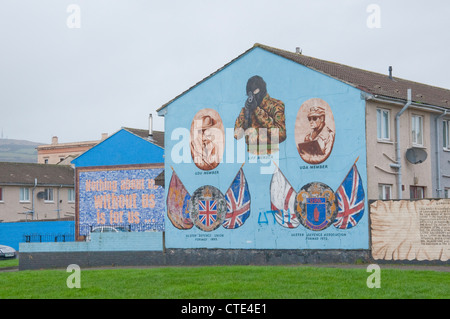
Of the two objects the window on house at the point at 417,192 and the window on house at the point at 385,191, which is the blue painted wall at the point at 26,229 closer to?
the window on house at the point at 417,192

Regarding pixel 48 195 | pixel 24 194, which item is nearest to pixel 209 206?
pixel 24 194

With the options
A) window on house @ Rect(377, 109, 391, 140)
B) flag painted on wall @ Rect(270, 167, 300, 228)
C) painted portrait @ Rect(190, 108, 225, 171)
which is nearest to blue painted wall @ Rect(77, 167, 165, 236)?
painted portrait @ Rect(190, 108, 225, 171)

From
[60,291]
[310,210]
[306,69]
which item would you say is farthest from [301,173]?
[60,291]

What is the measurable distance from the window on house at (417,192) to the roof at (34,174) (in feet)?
127

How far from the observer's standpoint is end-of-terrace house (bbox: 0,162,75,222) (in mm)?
59000

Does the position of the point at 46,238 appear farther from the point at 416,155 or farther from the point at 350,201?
the point at 416,155

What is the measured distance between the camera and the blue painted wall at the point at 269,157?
25.5m

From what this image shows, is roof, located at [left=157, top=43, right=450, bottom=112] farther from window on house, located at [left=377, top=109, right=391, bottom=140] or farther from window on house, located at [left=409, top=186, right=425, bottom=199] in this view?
window on house, located at [left=409, top=186, right=425, bottom=199]

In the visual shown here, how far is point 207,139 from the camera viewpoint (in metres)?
28.8

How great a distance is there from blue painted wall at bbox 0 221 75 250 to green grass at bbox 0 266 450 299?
27320 millimetres

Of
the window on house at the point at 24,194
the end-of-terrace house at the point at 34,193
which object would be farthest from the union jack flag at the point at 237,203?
the window on house at the point at 24,194
